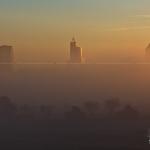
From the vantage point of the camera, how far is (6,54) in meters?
3.72

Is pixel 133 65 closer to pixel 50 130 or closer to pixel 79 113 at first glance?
pixel 79 113

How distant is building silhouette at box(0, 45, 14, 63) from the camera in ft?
12.1

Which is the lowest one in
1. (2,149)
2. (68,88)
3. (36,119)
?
(2,149)

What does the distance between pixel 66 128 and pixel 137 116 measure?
1.84ft

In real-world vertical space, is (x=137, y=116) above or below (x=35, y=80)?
below

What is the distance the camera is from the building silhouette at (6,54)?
145 inches

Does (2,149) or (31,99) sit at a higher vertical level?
(31,99)

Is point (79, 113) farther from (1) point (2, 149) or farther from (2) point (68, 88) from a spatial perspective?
(1) point (2, 149)

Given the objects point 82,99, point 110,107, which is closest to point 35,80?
point 82,99


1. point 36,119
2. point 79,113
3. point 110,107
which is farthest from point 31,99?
point 110,107

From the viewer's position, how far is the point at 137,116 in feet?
12.1

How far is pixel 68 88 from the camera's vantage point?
386cm

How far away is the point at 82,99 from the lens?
3.78 meters

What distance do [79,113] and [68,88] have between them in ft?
0.86
